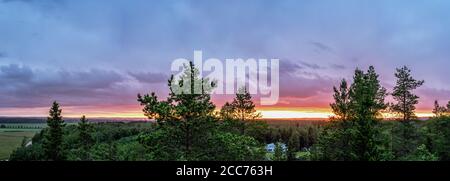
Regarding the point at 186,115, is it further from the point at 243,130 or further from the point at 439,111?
the point at 439,111

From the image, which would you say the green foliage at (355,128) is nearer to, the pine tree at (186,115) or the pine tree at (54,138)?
the pine tree at (186,115)

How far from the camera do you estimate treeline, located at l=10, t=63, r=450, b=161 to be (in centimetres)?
2786

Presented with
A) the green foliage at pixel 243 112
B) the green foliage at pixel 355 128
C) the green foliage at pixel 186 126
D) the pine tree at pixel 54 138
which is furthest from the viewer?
the green foliage at pixel 243 112

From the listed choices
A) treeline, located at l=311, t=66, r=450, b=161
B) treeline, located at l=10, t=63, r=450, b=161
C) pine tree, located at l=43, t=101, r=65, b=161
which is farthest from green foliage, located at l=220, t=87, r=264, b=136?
pine tree, located at l=43, t=101, r=65, b=161

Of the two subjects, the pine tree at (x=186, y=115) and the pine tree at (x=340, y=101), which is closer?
the pine tree at (x=186, y=115)

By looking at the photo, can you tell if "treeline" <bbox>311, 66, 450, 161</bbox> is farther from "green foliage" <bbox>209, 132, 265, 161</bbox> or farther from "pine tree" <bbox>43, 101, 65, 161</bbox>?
"pine tree" <bbox>43, 101, 65, 161</bbox>

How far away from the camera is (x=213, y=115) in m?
29.1

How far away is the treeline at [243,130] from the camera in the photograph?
91.4 feet

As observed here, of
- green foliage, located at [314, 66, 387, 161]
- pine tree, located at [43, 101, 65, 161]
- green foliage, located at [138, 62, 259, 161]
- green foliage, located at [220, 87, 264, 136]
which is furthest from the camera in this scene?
green foliage, located at [220, 87, 264, 136]

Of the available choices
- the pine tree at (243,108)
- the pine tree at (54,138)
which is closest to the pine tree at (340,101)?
the pine tree at (243,108)
